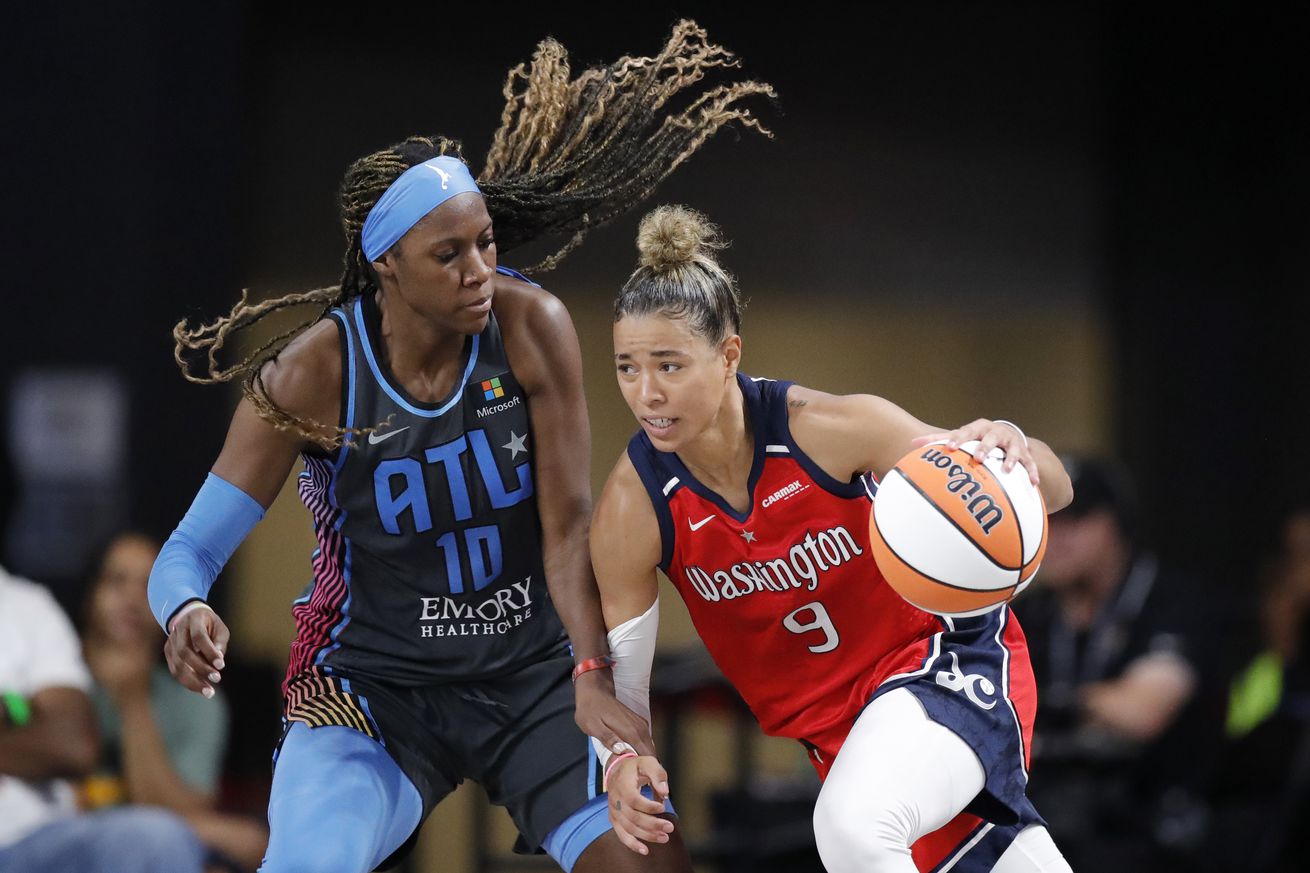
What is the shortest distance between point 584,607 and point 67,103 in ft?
12.4

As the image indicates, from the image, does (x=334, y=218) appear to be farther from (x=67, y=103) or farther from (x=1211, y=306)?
(x=1211, y=306)

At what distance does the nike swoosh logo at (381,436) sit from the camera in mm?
2695

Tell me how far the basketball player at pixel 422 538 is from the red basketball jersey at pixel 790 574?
0.61 ft

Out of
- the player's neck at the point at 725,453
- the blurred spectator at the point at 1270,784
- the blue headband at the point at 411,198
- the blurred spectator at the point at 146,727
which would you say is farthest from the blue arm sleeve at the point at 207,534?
the blurred spectator at the point at 1270,784

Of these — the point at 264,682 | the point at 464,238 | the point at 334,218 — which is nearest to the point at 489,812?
the point at 264,682

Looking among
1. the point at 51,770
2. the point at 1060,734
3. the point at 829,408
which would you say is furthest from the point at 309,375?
the point at 1060,734

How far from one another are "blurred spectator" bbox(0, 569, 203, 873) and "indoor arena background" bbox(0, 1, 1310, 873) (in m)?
1.11

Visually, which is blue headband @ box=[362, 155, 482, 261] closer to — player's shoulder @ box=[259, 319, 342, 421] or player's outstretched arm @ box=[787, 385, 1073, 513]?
player's shoulder @ box=[259, 319, 342, 421]

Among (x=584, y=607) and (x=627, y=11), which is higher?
(x=627, y=11)

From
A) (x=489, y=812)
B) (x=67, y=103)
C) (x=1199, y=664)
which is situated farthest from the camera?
(x=489, y=812)

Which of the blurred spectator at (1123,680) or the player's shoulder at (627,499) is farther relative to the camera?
the blurred spectator at (1123,680)

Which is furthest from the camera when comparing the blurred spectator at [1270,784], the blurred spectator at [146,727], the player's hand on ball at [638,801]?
the blurred spectator at [1270,784]

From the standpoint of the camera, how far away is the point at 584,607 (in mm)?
2684

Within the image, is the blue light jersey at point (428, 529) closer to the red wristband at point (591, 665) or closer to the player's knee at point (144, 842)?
the red wristband at point (591, 665)
